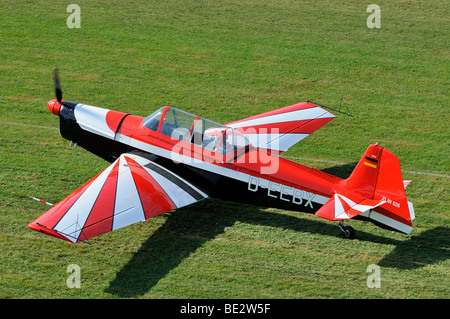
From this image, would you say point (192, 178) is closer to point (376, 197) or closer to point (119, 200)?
point (119, 200)

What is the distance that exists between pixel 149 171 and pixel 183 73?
8.00 metres

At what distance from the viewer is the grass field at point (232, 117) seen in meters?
10.4

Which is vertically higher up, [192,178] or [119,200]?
[192,178]

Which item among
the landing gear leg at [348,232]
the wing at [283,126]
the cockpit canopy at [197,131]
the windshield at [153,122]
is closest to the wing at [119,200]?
the windshield at [153,122]

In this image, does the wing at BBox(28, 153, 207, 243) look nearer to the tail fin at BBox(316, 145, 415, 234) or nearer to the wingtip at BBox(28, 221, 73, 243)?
the wingtip at BBox(28, 221, 73, 243)

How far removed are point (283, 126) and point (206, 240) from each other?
410 cm

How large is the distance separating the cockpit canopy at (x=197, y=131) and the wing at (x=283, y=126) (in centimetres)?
161

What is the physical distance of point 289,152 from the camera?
15023 mm

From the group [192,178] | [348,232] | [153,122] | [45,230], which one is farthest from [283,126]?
[45,230]

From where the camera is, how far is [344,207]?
1051 cm

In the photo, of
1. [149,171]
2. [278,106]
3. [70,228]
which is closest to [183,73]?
[278,106]

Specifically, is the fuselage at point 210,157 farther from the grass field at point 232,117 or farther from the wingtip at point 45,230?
the wingtip at point 45,230

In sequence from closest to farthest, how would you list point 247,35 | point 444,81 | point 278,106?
point 278,106 → point 444,81 → point 247,35
